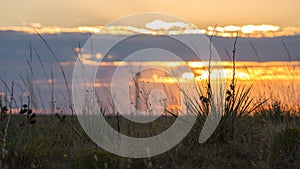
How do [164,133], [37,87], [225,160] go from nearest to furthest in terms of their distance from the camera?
[225,160] < [164,133] < [37,87]

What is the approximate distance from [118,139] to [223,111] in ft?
5.25

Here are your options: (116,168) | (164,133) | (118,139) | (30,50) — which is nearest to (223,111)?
(164,133)

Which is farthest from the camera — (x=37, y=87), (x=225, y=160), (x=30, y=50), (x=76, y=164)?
(x=37, y=87)

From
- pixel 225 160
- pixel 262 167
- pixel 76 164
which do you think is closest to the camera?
pixel 76 164

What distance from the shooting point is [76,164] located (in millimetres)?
5691

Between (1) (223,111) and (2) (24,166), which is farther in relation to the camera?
(1) (223,111)

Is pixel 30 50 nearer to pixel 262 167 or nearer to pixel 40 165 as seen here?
pixel 40 165

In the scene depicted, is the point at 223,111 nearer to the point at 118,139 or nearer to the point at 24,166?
the point at 118,139

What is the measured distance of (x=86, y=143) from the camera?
734 cm

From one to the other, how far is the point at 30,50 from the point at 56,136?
5.36 ft

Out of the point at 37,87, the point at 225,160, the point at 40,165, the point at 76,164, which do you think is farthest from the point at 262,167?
the point at 37,87

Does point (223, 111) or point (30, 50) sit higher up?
point (30, 50)

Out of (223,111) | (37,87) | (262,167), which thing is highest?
(37,87)

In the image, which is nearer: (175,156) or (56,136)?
(175,156)
